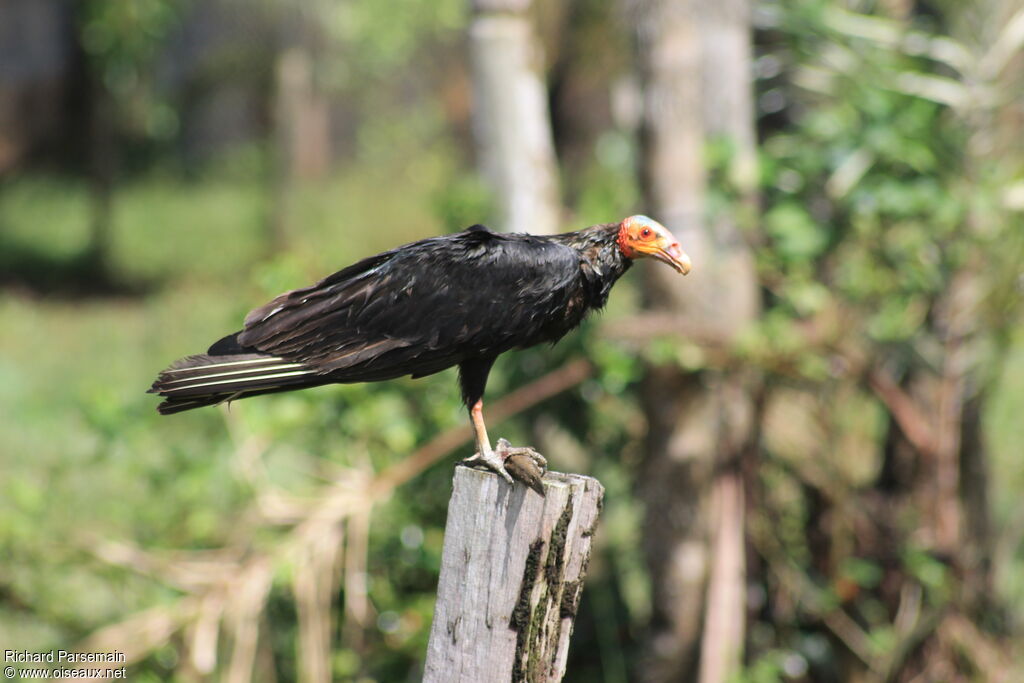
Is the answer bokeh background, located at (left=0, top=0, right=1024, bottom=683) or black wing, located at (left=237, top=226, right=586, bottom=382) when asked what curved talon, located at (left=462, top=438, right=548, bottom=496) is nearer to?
black wing, located at (left=237, top=226, right=586, bottom=382)

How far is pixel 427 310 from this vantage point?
2826 millimetres

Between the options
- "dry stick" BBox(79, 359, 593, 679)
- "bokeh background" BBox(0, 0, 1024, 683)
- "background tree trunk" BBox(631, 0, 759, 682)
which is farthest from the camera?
"background tree trunk" BBox(631, 0, 759, 682)

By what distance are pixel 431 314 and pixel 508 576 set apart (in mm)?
713

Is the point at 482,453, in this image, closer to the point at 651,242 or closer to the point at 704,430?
the point at 651,242

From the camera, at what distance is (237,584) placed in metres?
4.87

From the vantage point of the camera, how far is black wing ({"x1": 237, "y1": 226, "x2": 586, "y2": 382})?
279cm

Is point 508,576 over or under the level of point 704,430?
under

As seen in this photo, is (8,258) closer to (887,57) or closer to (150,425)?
(150,425)

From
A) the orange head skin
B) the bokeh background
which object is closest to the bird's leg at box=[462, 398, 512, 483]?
the orange head skin

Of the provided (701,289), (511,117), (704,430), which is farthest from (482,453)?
(511,117)

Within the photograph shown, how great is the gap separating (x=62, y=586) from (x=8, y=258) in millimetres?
9530

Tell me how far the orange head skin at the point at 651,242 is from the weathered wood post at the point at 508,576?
2.33ft

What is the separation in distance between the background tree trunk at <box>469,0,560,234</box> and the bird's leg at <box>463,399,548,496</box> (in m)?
2.74

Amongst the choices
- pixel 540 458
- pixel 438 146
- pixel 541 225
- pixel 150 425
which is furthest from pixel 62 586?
pixel 438 146
